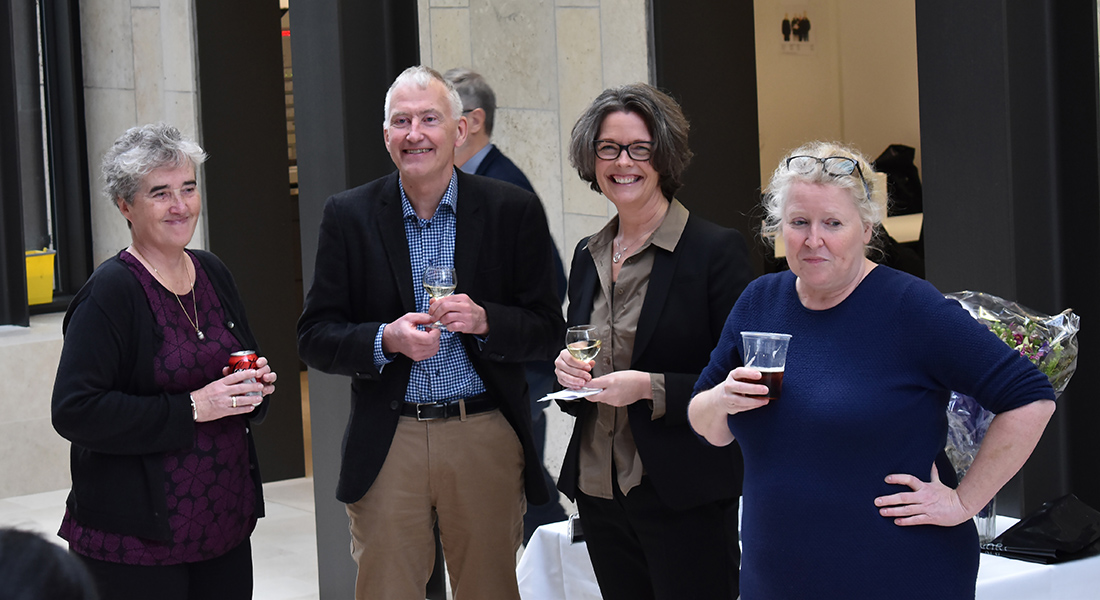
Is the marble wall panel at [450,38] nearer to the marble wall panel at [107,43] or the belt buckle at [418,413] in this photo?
the marble wall panel at [107,43]

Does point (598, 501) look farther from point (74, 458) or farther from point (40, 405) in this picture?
point (40, 405)

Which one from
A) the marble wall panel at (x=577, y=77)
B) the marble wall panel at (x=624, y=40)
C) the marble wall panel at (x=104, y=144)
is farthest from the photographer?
the marble wall panel at (x=104, y=144)

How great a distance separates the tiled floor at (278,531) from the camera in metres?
5.02

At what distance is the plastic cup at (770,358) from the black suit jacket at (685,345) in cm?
48

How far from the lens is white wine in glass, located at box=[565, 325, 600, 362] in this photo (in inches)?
96.7

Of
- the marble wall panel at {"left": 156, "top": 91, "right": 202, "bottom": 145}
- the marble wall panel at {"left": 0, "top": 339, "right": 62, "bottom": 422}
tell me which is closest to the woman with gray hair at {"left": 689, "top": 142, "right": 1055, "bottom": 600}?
the marble wall panel at {"left": 156, "top": 91, "right": 202, "bottom": 145}

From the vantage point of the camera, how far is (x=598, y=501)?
2.69 meters

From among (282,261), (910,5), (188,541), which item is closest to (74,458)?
(188,541)

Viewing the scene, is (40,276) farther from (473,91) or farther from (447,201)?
(447,201)

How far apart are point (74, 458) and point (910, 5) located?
8567 millimetres

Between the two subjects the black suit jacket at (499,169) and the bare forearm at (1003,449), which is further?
the black suit jacket at (499,169)

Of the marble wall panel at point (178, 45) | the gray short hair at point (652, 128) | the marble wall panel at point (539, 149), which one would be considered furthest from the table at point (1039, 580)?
the marble wall panel at point (178, 45)

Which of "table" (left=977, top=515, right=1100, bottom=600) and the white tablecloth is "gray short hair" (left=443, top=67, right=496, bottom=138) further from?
"table" (left=977, top=515, right=1100, bottom=600)

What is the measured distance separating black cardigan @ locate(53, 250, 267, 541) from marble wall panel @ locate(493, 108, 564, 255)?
279 centimetres
